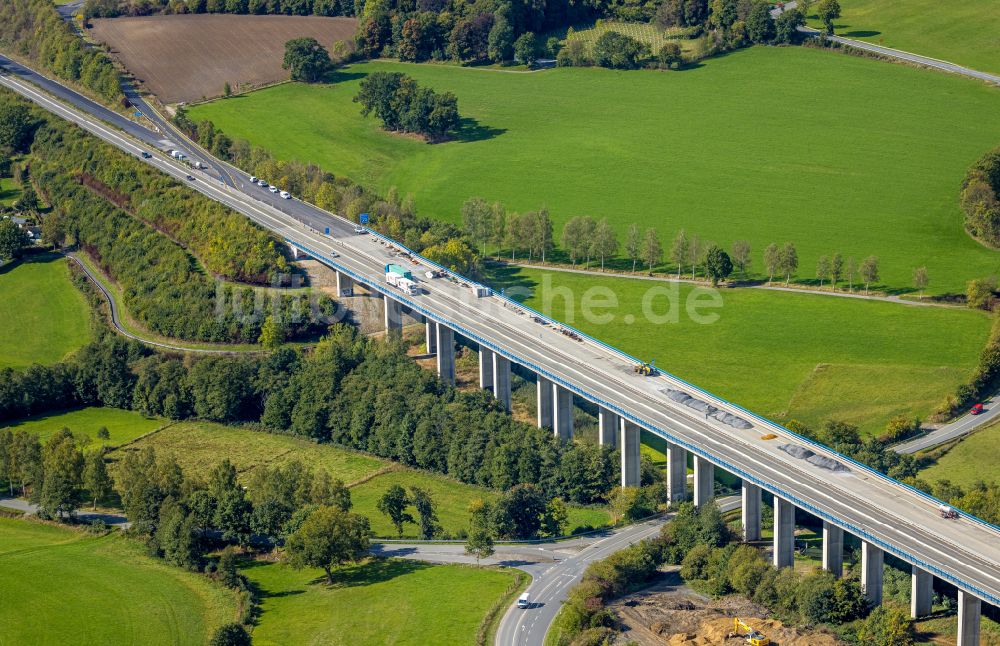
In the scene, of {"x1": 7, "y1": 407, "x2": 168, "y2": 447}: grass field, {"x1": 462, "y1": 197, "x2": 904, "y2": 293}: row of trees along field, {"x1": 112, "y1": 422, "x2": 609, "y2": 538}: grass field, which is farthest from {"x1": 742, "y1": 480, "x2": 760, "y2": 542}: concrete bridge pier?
{"x1": 7, "y1": 407, "x2": 168, "y2": 447}: grass field

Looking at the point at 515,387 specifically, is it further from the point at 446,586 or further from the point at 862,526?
the point at 862,526

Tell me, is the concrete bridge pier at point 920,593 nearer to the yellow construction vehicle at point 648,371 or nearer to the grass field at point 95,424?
the yellow construction vehicle at point 648,371

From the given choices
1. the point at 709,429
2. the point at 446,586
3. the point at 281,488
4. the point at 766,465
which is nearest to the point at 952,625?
the point at 766,465

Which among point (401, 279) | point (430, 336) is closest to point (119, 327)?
point (401, 279)

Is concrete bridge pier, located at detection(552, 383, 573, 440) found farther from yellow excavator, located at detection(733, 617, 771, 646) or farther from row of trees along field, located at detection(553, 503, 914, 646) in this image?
yellow excavator, located at detection(733, 617, 771, 646)

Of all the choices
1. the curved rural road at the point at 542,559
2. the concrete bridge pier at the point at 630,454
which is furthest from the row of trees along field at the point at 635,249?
the curved rural road at the point at 542,559
